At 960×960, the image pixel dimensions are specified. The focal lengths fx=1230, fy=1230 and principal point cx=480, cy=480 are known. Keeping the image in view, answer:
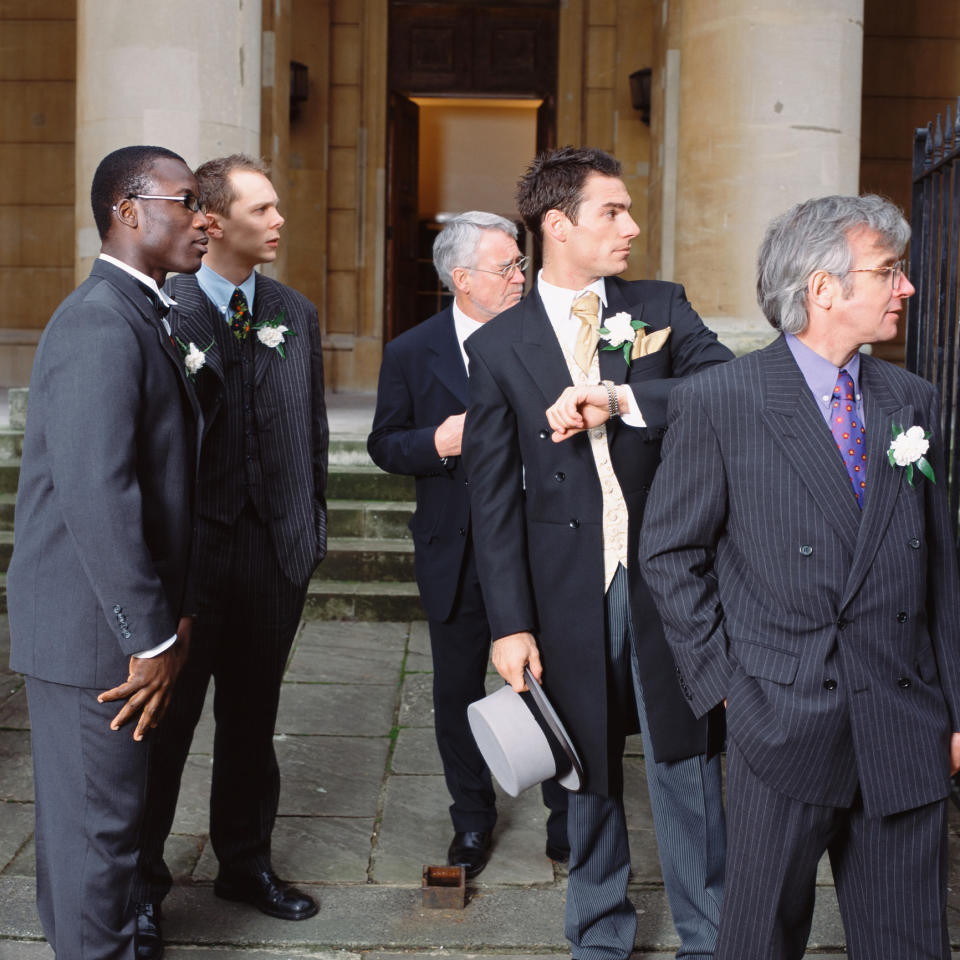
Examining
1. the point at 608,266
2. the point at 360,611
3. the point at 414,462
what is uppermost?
the point at 608,266

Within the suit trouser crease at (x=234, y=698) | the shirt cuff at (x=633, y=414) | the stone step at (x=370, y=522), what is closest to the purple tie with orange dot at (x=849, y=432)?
the shirt cuff at (x=633, y=414)

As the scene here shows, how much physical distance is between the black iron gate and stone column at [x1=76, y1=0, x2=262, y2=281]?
12.7 feet

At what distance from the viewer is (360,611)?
626cm

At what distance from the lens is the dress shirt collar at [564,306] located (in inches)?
114

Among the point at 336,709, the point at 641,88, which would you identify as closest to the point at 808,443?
the point at 336,709

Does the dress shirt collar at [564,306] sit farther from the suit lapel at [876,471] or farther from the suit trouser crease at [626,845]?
the suit lapel at [876,471]

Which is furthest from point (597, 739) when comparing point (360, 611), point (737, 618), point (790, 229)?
point (360, 611)

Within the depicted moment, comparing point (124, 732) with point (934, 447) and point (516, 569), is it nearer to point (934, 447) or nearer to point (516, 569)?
point (516, 569)

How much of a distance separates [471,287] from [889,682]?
1.82 m

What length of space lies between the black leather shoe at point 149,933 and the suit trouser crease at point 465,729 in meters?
0.92

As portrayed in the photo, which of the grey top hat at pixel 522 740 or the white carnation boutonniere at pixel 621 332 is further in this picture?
the white carnation boutonniere at pixel 621 332

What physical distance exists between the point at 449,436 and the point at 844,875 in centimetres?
162

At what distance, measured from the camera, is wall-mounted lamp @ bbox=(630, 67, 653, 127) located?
10258mm

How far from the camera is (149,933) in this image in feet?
9.98
